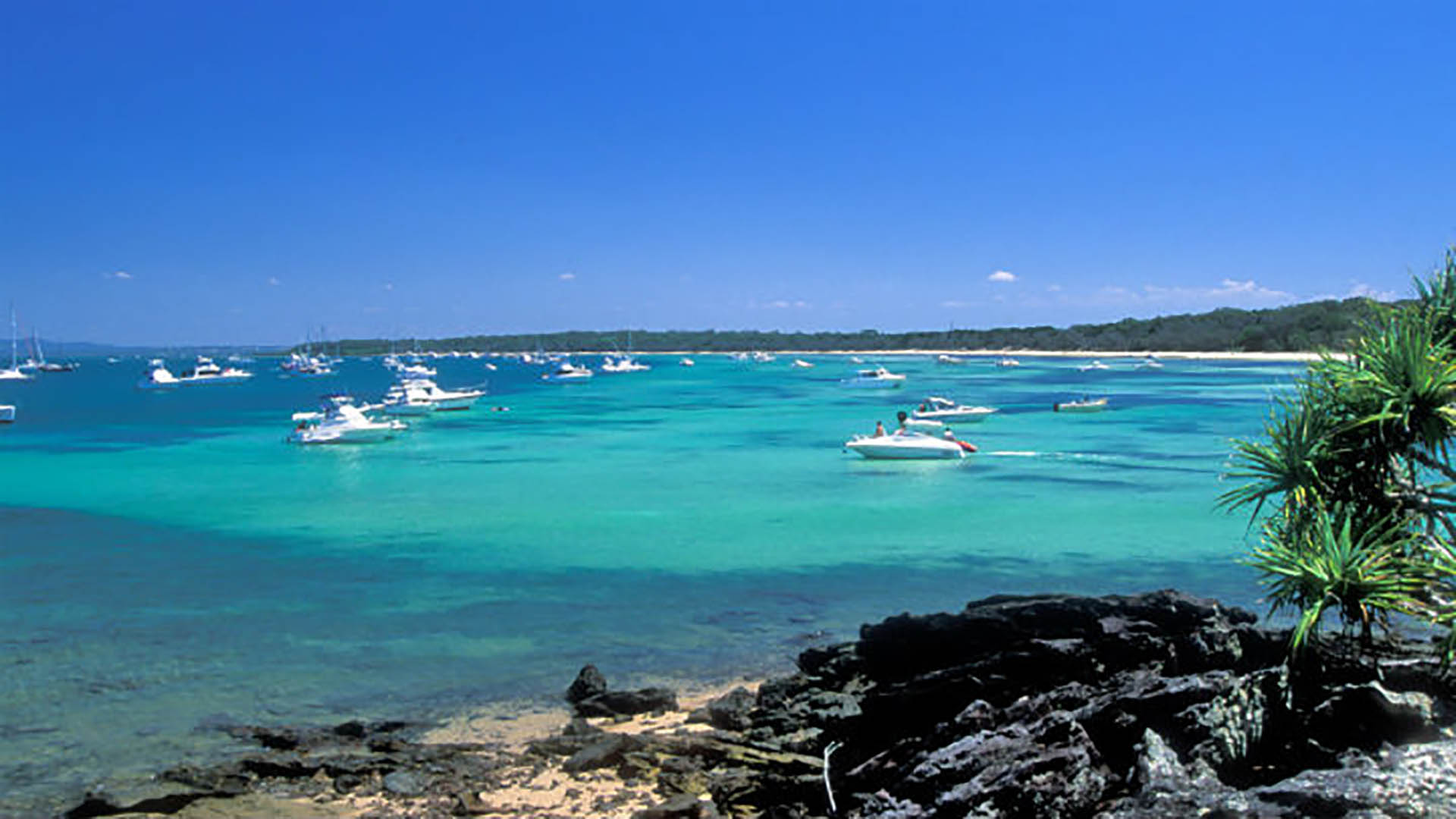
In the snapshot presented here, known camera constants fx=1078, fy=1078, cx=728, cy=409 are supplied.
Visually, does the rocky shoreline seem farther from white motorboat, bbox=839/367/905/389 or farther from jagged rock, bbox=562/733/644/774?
white motorboat, bbox=839/367/905/389

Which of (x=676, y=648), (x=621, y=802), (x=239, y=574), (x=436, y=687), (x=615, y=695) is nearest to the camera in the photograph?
(x=621, y=802)

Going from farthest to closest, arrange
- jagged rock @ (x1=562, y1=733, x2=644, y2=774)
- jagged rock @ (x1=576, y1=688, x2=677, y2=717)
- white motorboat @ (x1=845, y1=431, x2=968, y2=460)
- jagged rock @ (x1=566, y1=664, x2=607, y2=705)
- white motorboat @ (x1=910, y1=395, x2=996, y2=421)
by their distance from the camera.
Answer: white motorboat @ (x1=910, y1=395, x2=996, y2=421)
white motorboat @ (x1=845, y1=431, x2=968, y2=460)
jagged rock @ (x1=566, y1=664, x2=607, y2=705)
jagged rock @ (x1=576, y1=688, x2=677, y2=717)
jagged rock @ (x1=562, y1=733, x2=644, y2=774)

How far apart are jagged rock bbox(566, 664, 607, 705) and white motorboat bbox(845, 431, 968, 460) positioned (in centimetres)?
2560

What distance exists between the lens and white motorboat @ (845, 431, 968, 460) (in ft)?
120

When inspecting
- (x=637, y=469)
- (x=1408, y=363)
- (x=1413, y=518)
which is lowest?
(x=637, y=469)

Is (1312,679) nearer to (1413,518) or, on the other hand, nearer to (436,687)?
(1413,518)

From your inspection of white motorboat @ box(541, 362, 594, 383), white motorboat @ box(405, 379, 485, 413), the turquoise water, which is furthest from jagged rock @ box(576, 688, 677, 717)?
white motorboat @ box(541, 362, 594, 383)

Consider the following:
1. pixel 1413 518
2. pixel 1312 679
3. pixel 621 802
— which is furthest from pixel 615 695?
pixel 1413 518

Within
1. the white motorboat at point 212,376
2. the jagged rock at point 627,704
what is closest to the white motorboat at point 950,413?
the jagged rock at point 627,704

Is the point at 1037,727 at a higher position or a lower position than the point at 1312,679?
lower

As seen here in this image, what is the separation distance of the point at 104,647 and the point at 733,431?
38.5m

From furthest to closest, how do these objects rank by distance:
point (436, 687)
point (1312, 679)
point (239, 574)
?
point (239, 574) < point (436, 687) < point (1312, 679)

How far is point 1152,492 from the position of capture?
95.3 ft

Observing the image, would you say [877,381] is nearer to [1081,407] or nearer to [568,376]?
[1081,407]
